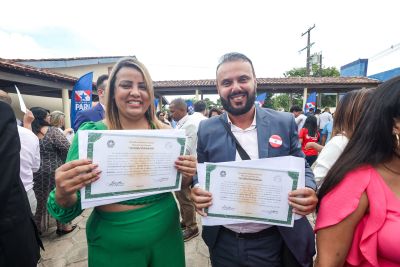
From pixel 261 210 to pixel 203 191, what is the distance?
35cm

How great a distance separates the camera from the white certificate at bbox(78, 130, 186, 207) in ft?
4.14

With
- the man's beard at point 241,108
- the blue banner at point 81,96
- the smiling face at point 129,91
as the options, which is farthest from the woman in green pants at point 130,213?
the blue banner at point 81,96

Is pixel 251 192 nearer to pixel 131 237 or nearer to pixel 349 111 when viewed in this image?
pixel 131 237

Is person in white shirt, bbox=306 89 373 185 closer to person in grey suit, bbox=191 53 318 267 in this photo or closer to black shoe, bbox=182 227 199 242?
person in grey suit, bbox=191 53 318 267

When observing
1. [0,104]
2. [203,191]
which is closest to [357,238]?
[203,191]

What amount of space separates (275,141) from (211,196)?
1.83ft

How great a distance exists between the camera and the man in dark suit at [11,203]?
1.24 meters

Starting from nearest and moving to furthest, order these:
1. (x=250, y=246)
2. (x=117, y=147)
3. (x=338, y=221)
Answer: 1. (x=338, y=221)
2. (x=117, y=147)
3. (x=250, y=246)

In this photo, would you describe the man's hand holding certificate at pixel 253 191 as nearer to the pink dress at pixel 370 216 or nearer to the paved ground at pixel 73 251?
the pink dress at pixel 370 216

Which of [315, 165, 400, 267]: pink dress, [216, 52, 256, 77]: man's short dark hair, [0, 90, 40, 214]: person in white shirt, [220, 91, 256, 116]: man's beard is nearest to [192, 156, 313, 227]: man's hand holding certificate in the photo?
[315, 165, 400, 267]: pink dress

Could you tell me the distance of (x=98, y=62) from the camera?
15656 mm

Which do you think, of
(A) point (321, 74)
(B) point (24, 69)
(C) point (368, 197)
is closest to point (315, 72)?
(A) point (321, 74)

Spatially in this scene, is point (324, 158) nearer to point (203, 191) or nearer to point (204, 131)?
point (204, 131)

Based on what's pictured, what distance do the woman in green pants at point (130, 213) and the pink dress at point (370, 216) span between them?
794 mm
